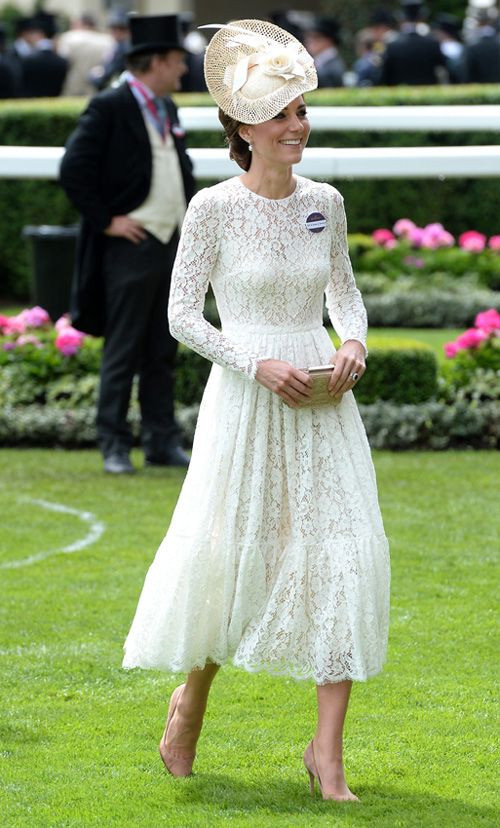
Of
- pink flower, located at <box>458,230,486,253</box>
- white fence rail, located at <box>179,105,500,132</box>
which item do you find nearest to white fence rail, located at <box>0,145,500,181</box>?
white fence rail, located at <box>179,105,500,132</box>

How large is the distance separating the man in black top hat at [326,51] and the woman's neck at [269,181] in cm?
1545

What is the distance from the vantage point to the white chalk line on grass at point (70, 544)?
6789 mm

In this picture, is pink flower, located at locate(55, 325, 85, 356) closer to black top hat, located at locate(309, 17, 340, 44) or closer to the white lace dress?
the white lace dress

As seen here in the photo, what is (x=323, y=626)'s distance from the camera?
13.7ft

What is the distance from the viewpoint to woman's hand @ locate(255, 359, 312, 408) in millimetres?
4145

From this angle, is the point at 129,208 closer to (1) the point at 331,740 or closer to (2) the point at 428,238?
(1) the point at 331,740

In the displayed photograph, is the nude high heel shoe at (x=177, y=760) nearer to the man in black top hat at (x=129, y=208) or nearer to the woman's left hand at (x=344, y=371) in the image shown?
the woman's left hand at (x=344, y=371)

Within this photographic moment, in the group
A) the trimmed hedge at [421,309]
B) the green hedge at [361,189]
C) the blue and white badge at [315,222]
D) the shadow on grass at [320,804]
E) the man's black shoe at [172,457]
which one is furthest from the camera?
the green hedge at [361,189]

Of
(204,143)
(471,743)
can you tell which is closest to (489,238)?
(204,143)

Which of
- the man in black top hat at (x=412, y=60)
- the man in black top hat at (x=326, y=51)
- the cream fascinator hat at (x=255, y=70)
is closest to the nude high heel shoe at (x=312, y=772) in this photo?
the cream fascinator hat at (x=255, y=70)

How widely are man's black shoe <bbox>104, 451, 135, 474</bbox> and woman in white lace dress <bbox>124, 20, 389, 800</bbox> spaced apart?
4.23 m

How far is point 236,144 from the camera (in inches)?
172

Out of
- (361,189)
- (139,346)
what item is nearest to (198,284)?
(139,346)

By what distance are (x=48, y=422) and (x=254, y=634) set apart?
17.8 feet
